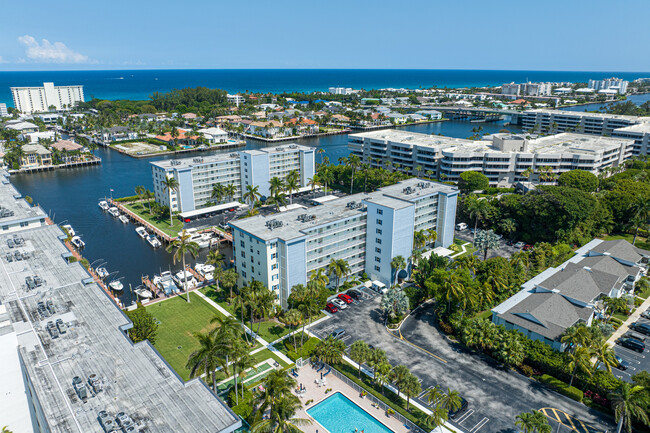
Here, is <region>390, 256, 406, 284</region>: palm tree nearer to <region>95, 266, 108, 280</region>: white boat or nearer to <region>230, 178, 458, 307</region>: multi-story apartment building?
<region>230, 178, 458, 307</region>: multi-story apartment building

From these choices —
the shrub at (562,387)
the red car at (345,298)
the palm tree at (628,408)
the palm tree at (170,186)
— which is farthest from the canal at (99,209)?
the palm tree at (628,408)

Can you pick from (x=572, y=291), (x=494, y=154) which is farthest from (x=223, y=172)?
(x=572, y=291)

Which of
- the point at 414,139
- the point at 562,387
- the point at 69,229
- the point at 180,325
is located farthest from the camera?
the point at 414,139

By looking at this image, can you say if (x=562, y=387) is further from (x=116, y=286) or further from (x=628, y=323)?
(x=116, y=286)

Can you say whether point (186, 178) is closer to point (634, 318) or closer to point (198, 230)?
point (198, 230)

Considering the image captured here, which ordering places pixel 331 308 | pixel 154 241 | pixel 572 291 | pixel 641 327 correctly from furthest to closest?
pixel 154 241
pixel 331 308
pixel 572 291
pixel 641 327

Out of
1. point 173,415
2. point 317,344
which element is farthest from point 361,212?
point 173,415

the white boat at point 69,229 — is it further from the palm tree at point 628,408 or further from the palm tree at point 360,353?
the palm tree at point 628,408
